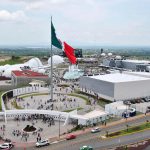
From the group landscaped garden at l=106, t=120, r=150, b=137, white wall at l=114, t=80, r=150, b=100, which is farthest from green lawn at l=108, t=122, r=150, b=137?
white wall at l=114, t=80, r=150, b=100

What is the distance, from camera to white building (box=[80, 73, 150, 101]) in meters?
75.5

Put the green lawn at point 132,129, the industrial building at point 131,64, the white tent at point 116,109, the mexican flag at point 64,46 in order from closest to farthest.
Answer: the green lawn at point 132,129 → the white tent at point 116,109 → the mexican flag at point 64,46 → the industrial building at point 131,64

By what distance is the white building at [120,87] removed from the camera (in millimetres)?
75500

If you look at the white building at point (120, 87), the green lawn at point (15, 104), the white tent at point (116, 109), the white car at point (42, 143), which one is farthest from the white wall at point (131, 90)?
the white car at point (42, 143)

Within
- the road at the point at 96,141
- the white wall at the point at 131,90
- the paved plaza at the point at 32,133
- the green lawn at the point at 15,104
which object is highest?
the white wall at the point at 131,90

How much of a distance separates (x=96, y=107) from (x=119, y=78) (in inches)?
582

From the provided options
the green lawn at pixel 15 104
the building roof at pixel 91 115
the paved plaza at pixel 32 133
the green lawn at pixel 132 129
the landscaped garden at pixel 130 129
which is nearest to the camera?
the landscaped garden at pixel 130 129

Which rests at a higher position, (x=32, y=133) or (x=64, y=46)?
(x=64, y=46)

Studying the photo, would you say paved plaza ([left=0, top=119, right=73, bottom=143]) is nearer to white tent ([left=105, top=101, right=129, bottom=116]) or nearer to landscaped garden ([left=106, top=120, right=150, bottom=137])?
landscaped garden ([left=106, top=120, right=150, bottom=137])


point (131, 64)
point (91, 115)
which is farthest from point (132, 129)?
point (131, 64)

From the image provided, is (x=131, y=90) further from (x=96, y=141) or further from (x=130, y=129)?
(x=96, y=141)

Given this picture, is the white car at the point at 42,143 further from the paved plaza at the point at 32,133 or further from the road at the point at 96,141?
the paved plaza at the point at 32,133

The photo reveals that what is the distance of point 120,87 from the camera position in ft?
248

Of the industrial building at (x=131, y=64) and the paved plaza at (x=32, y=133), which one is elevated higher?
the industrial building at (x=131, y=64)
